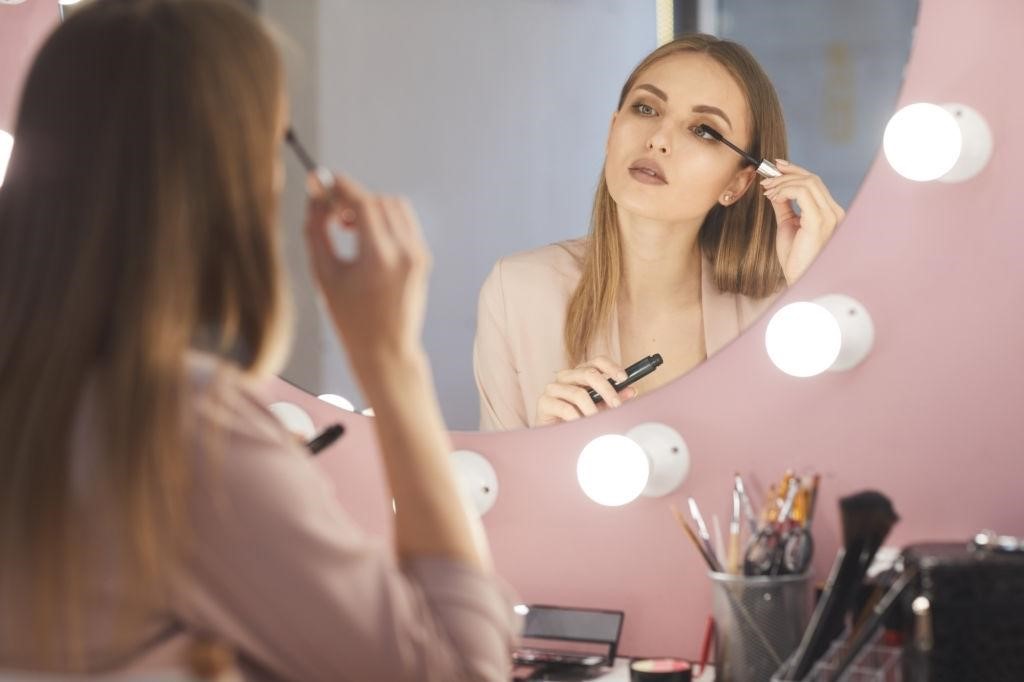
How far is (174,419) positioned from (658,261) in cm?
60

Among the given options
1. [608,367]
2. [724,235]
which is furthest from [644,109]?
[608,367]

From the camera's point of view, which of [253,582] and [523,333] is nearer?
[253,582]

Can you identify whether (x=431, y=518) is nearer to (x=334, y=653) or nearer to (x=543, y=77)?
(x=334, y=653)

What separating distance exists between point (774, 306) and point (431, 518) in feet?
1.55

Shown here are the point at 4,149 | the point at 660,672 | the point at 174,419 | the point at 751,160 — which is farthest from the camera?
the point at 4,149

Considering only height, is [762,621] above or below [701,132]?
below

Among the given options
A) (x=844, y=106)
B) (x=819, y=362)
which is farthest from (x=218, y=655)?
(x=844, y=106)

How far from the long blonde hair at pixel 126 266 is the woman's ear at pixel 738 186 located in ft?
1.65

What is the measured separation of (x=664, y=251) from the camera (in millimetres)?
1127

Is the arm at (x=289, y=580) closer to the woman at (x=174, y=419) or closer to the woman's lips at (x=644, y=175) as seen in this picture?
the woman at (x=174, y=419)

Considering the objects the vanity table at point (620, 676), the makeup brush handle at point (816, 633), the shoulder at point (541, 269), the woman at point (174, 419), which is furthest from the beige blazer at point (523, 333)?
the woman at point (174, 419)

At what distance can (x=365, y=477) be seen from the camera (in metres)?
1.23

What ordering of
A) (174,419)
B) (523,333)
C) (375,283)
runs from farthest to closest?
(523,333) → (375,283) → (174,419)

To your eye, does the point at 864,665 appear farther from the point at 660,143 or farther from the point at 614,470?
the point at 660,143
